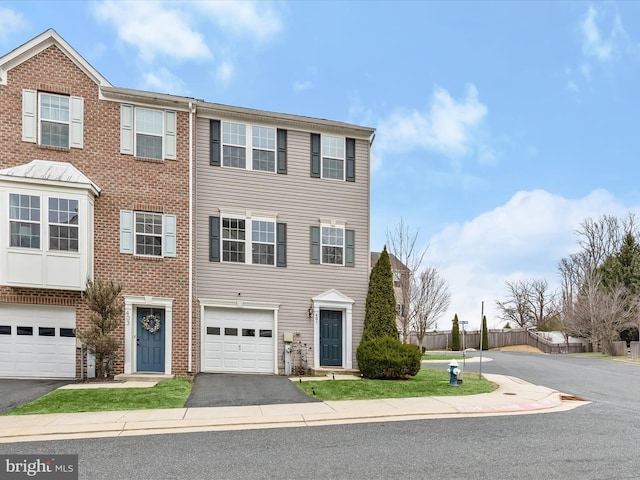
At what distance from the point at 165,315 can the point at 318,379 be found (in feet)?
18.3

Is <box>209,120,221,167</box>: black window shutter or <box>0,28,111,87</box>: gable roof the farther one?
<box>209,120,221,167</box>: black window shutter

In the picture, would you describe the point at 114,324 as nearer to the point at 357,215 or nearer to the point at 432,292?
the point at 357,215

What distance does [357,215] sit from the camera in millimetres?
18594

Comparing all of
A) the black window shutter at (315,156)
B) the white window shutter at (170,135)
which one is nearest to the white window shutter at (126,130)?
the white window shutter at (170,135)

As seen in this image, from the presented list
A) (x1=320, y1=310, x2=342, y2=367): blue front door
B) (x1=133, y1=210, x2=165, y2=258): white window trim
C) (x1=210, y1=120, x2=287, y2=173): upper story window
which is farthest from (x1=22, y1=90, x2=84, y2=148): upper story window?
(x1=320, y1=310, x2=342, y2=367): blue front door

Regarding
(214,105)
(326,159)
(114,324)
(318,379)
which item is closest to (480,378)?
(318,379)

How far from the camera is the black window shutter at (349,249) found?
720 inches

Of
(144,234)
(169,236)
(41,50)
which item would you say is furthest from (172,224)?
(41,50)

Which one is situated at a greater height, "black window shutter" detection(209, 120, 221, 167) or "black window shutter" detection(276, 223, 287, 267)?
"black window shutter" detection(209, 120, 221, 167)

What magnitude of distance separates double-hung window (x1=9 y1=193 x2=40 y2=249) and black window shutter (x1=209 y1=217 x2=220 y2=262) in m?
5.30

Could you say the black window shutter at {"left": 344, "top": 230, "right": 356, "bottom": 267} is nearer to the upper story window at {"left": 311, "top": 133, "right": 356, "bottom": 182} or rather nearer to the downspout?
the upper story window at {"left": 311, "top": 133, "right": 356, "bottom": 182}

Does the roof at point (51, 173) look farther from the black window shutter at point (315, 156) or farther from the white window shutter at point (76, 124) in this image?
the black window shutter at point (315, 156)

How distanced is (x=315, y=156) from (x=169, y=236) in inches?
242

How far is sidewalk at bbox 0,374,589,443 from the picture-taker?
29.0ft
